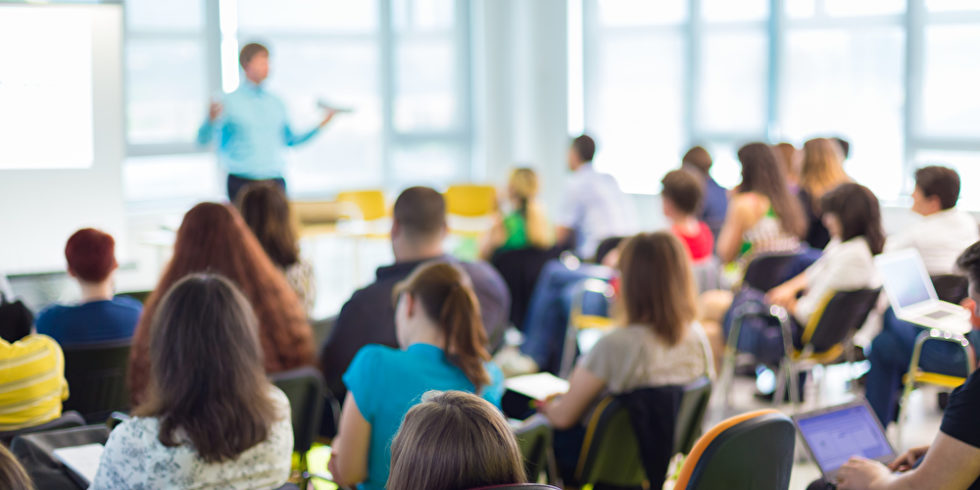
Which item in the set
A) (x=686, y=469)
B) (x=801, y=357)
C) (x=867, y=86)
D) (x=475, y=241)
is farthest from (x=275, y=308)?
(x=867, y=86)

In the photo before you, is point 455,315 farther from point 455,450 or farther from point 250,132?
point 250,132

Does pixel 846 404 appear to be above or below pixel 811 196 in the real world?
below

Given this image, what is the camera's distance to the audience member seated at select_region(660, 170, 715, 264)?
501cm

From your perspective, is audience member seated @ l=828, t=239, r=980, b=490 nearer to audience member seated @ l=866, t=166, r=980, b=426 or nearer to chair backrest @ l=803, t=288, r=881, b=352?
chair backrest @ l=803, t=288, r=881, b=352

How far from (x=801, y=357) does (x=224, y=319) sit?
10.3ft

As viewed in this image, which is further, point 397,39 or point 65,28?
point 397,39

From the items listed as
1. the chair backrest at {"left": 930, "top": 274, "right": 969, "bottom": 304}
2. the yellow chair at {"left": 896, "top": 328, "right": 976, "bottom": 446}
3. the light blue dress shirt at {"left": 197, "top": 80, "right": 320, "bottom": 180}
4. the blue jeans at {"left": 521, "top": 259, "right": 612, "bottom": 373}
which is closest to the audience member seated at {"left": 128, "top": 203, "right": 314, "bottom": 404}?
the blue jeans at {"left": 521, "top": 259, "right": 612, "bottom": 373}

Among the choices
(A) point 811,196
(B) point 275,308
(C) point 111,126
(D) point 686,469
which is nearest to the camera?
(D) point 686,469

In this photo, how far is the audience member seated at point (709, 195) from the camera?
6219 mm

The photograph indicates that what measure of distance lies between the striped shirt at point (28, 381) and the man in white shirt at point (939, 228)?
353cm

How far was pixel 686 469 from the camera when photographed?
2.02m

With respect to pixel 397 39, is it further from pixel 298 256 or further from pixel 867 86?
pixel 298 256

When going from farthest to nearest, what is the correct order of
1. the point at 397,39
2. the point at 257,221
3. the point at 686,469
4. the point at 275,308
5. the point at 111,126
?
the point at 397,39, the point at 111,126, the point at 257,221, the point at 275,308, the point at 686,469

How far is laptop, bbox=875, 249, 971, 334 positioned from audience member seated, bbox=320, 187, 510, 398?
155cm
